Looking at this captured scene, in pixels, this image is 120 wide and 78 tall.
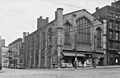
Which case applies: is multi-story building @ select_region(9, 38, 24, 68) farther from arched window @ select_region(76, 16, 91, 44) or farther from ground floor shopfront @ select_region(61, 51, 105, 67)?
ground floor shopfront @ select_region(61, 51, 105, 67)

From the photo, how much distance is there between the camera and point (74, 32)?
180 feet

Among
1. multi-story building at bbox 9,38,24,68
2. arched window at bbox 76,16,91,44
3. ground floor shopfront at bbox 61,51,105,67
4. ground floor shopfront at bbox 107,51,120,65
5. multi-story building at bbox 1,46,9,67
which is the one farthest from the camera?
multi-story building at bbox 1,46,9,67

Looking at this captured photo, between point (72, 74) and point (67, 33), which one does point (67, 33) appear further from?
point (72, 74)

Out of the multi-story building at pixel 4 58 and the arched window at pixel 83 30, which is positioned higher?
the arched window at pixel 83 30

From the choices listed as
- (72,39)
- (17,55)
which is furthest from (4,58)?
(72,39)

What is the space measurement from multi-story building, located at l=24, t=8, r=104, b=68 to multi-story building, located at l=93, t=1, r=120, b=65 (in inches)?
54.8

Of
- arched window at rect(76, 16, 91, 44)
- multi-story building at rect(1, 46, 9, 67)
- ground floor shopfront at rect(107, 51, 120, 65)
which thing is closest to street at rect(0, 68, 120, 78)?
arched window at rect(76, 16, 91, 44)

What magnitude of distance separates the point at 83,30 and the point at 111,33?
817cm

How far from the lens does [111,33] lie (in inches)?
2339

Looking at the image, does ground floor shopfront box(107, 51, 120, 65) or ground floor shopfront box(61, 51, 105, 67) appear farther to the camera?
ground floor shopfront box(107, 51, 120, 65)

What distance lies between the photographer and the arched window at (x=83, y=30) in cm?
5572

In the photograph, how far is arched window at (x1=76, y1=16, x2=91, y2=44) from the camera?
55.7 m

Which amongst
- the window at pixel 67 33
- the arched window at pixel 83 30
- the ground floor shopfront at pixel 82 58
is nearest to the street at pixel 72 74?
the ground floor shopfront at pixel 82 58

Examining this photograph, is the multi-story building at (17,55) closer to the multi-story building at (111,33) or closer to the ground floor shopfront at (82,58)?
the ground floor shopfront at (82,58)
